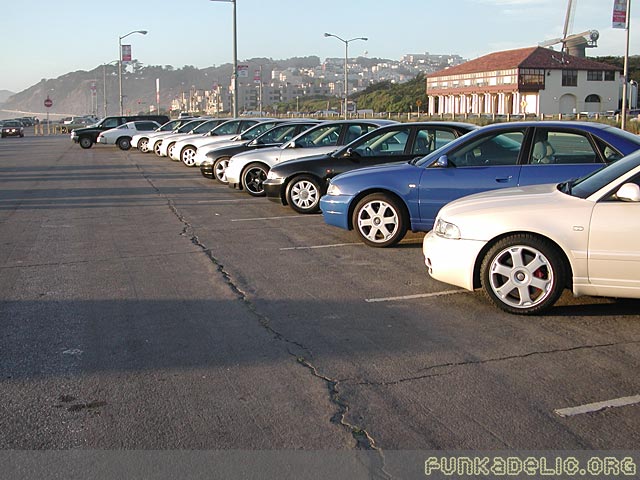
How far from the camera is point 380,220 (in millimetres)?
10047

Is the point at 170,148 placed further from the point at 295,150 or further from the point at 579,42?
the point at 579,42

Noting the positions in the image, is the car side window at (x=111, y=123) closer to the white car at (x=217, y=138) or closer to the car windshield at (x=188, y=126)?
the car windshield at (x=188, y=126)

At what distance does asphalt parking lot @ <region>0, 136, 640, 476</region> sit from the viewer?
445 centimetres

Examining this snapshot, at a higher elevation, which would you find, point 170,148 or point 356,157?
point 170,148

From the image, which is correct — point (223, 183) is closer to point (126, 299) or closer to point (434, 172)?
point (434, 172)

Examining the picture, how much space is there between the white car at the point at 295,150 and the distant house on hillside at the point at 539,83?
66780 millimetres

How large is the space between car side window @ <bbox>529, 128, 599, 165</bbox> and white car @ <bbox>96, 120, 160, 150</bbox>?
3309cm

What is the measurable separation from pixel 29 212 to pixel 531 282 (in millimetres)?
10796

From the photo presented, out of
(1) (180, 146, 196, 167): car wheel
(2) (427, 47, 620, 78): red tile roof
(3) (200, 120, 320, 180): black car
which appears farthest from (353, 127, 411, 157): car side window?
(2) (427, 47, 620, 78): red tile roof

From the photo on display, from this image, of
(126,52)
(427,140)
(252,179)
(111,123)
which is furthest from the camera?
(126,52)

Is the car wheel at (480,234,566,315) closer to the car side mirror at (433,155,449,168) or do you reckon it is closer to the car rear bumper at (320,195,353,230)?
the car side mirror at (433,155,449,168)

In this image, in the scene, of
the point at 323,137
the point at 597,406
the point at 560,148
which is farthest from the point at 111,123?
the point at 597,406

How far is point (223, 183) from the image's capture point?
19.9 meters

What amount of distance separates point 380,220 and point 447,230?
2.89 metres
